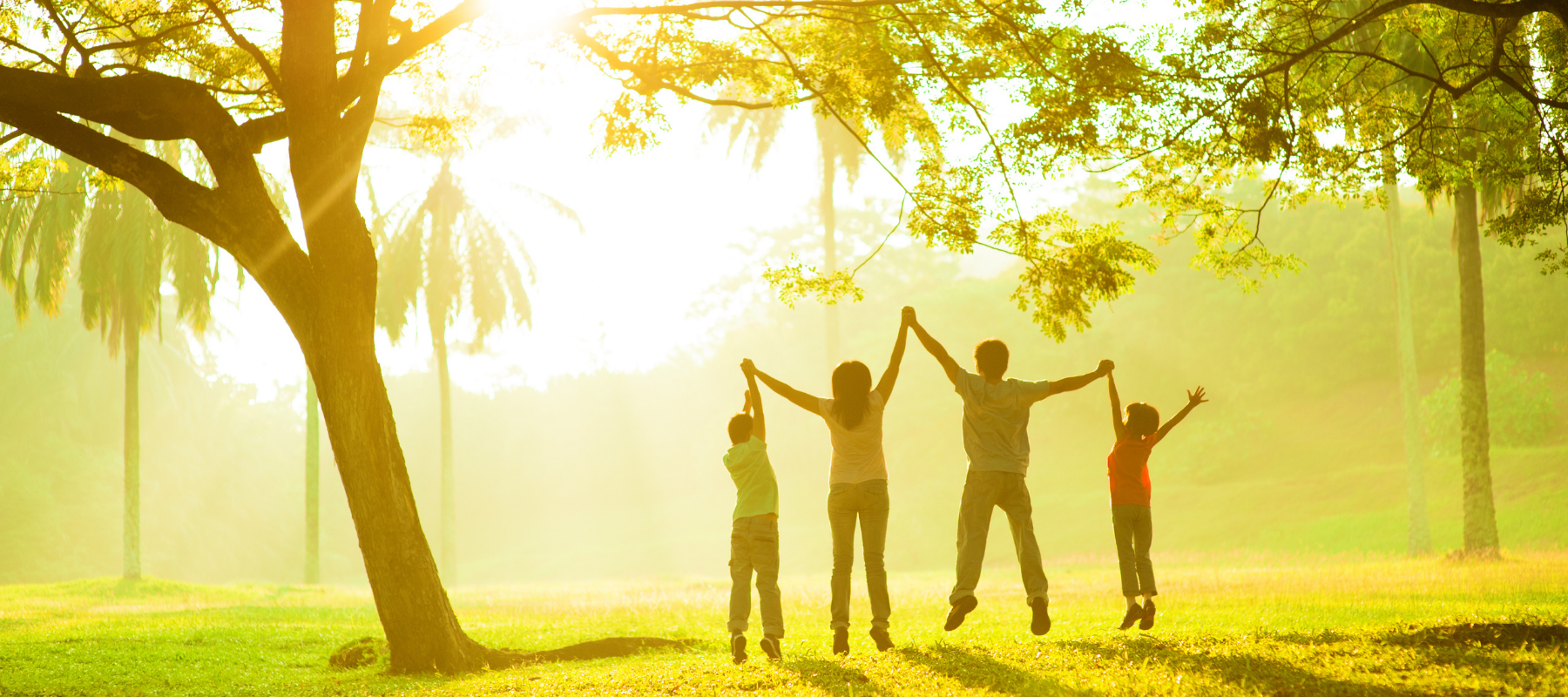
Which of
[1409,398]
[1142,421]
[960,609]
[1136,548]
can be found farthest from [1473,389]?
[960,609]

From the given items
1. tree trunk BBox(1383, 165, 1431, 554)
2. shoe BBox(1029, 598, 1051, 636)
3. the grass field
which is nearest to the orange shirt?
the grass field

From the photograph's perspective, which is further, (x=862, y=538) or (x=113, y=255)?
(x=113, y=255)

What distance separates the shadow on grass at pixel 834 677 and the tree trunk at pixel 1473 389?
1614cm

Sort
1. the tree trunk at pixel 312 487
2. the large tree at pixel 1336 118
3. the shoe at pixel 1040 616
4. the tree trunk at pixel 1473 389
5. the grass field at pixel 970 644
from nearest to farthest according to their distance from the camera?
the grass field at pixel 970 644
the shoe at pixel 1040 616
the large tree at pixel 1336 118
the tree trunk at pixel 1473 389
the tree trunk at pixel 312 487

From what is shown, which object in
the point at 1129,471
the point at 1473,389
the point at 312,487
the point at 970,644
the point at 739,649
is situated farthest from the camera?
the point at 312,487

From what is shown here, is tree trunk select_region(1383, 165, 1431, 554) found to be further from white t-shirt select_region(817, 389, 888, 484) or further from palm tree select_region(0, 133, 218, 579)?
palm tree select_region(0, 133, 218, 579)

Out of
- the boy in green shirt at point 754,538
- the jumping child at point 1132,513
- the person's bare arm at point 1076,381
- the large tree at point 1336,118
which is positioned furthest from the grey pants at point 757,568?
the large tree at point 1336,118

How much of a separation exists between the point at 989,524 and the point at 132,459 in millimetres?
23035

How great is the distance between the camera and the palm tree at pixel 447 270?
1100 inches

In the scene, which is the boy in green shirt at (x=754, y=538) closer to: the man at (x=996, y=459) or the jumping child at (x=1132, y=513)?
the man at (x=996, y=459)

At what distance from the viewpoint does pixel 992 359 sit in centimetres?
718

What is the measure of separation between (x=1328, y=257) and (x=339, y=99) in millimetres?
41090

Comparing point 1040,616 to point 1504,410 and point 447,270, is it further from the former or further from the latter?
point 1504,410

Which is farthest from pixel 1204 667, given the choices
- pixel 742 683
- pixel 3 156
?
pixel 3 156
